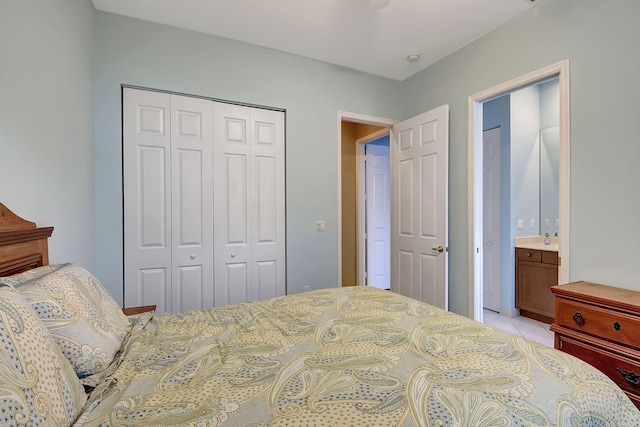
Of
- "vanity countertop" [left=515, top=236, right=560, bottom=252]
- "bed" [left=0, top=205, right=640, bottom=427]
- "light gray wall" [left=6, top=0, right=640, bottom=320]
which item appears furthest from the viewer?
"vanity countertop" [left=515, top=236, right=560, bottom=252]

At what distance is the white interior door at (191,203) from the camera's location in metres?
2.57

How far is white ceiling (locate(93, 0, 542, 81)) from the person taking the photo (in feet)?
7.45

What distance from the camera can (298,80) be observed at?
304cm

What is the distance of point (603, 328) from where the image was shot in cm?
170


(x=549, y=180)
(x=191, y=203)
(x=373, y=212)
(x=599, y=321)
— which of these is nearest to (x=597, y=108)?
(x=599, y=321)

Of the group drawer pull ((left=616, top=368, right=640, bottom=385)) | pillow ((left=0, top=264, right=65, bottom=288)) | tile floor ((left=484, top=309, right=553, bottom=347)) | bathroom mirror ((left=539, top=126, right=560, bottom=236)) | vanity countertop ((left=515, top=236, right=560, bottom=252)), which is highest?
bathroom mirror ((left=539, top=126, right=560, bottom=236))

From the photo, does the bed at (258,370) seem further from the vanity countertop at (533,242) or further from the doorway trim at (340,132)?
the vanity countertop at (533,242)

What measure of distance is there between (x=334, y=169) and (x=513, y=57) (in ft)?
5.94

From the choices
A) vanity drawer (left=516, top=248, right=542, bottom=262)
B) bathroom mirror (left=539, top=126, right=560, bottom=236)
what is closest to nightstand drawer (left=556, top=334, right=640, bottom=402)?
vanity drawer (left=516, top=248, right=542, bottom=262)

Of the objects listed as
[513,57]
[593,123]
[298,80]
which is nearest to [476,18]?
[513,57]

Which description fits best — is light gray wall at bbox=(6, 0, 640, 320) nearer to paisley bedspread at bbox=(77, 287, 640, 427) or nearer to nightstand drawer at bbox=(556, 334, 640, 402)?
nightstand drawer at bbox=(556, 334, 640, 402)

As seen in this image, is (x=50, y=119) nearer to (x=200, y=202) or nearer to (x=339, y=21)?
(x=200, y=202)

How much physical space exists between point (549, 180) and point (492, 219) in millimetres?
863

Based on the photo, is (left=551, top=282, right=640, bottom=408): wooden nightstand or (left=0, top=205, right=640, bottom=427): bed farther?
(left=551, top=282, right=640, bottom=408): wooden nightstand
